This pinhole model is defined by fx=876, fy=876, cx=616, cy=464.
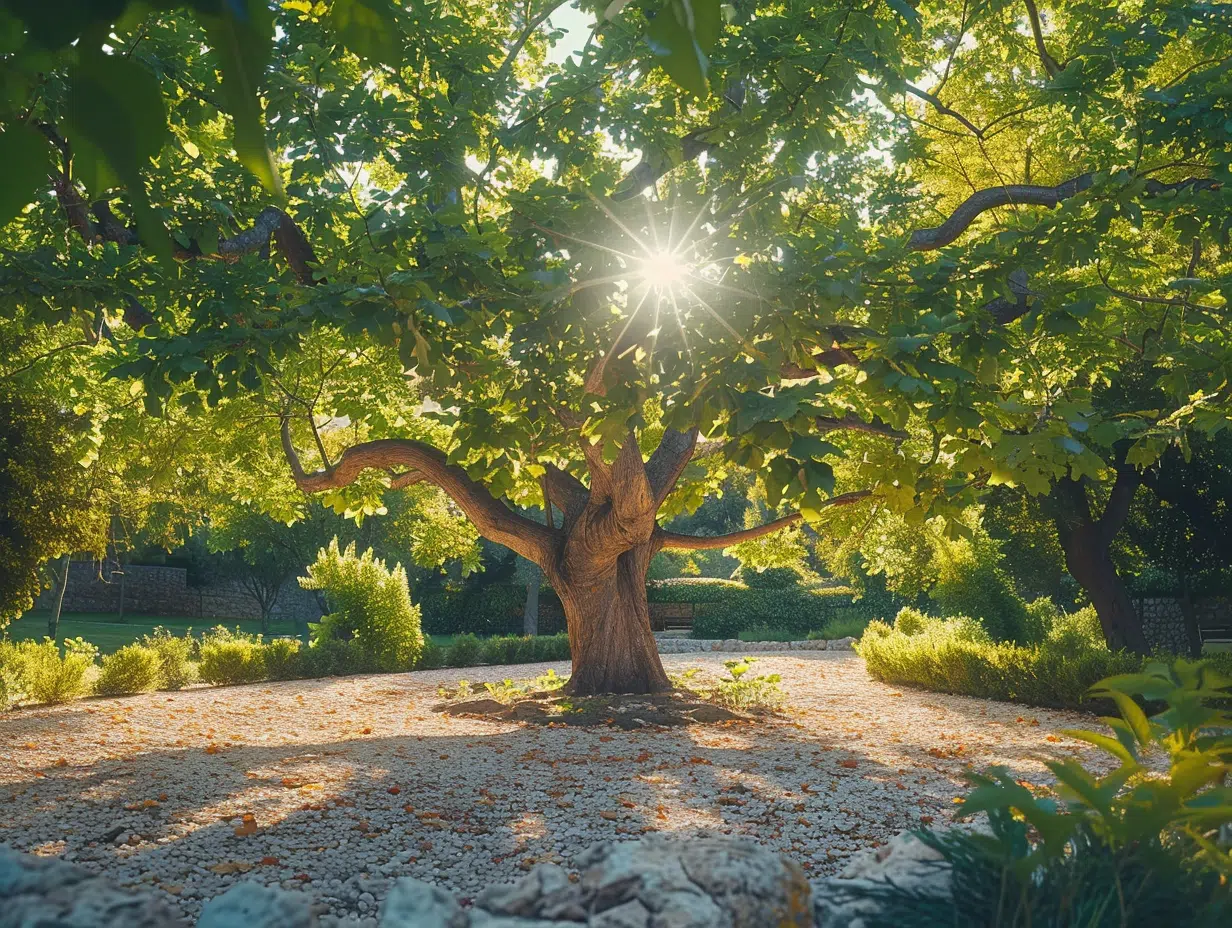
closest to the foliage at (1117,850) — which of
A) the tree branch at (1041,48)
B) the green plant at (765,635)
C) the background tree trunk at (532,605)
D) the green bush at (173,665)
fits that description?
the tree branch at (1041,48)

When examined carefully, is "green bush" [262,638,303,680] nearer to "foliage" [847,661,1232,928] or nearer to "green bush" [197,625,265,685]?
"green bush" [197,625,265,685]

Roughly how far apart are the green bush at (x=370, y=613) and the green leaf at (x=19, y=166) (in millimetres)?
16095

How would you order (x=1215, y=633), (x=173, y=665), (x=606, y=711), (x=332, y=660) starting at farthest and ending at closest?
(x=1215, y=633) → (x=332, y=660) → (x=173, y=665) → (x=606, y=711)

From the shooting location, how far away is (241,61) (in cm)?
61

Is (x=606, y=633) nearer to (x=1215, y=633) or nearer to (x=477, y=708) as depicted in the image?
(x=477, y=708)

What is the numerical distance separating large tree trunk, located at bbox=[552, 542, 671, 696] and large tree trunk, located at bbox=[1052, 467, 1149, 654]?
236 inches

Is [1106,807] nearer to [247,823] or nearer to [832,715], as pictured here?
[247,823]

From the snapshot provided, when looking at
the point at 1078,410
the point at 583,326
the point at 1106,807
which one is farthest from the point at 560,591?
the point at 1106,807

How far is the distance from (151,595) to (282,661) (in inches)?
727

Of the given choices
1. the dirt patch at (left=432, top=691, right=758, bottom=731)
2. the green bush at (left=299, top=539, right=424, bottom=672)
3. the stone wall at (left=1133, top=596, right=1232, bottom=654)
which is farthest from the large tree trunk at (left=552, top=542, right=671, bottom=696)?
the stone wall at (left=1133, top=596, right=1232, bottom=654)

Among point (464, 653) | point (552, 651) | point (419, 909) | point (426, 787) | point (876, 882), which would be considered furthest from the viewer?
point (552, 651)

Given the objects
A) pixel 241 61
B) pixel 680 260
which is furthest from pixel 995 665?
pixel 241 61

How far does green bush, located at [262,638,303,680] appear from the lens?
1442cm

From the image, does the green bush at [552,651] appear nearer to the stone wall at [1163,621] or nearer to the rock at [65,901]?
the stone wall at [1163,621]
